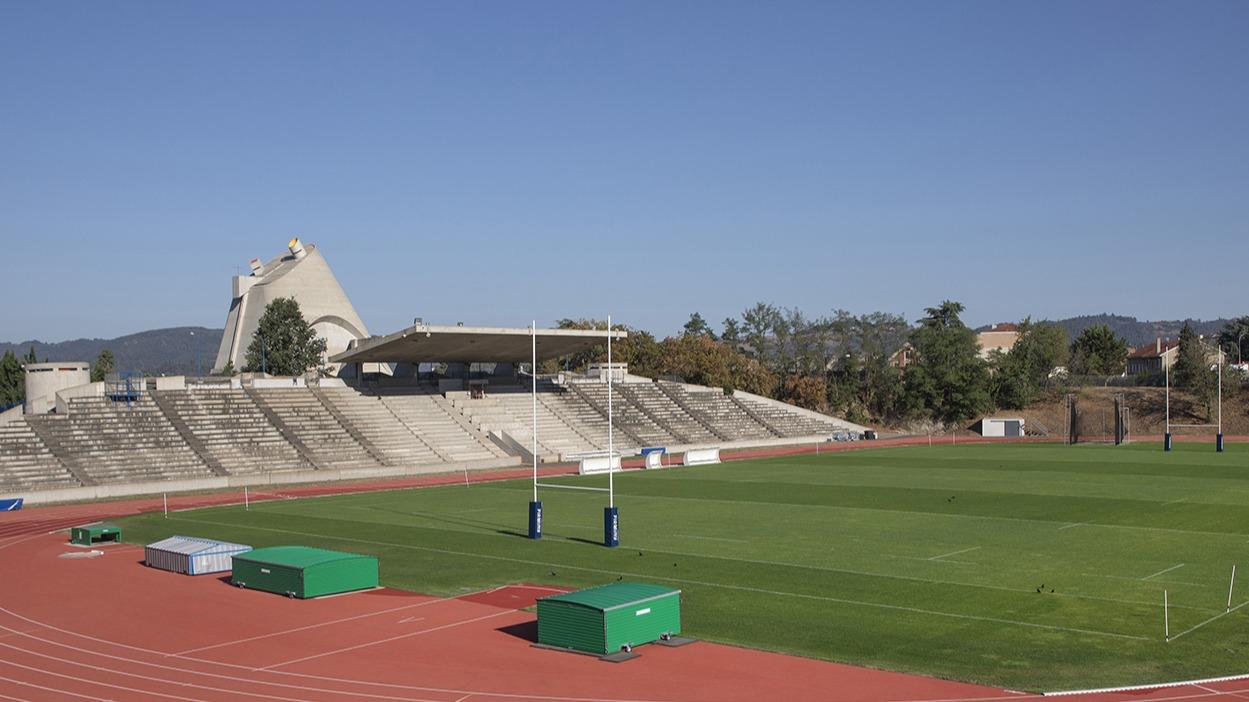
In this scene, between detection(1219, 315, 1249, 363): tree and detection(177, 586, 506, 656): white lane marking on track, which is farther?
detection(1219, 315, 1249, 363): tree

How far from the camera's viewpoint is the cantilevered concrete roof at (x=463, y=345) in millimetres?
67938

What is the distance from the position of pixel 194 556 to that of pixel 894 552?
61.0ft

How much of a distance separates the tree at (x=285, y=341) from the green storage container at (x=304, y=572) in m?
60.5

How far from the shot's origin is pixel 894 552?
3086 cm

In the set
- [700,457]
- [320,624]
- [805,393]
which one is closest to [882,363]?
[805,393]

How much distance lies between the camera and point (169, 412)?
62.5 m

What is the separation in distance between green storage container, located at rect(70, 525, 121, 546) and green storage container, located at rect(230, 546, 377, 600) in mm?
10085

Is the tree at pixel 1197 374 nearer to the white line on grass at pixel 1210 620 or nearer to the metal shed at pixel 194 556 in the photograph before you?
the white line on grass at pixel 1210 620

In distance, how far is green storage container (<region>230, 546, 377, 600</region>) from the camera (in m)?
26.0

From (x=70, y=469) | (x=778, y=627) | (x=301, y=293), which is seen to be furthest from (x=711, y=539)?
(x=301, y=293)

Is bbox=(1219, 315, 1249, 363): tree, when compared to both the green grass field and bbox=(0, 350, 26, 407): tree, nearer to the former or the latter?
the green grass field

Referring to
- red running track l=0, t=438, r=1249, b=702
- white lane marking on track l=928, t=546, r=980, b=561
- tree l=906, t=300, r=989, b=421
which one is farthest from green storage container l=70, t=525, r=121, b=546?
tree l=906, t=300, r=989, b=421

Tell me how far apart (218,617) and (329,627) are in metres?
2.93

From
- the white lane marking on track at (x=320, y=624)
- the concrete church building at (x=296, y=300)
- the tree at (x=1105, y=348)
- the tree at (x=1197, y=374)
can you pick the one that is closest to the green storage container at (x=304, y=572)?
the white lane marking on track at (x=320, y=624)
